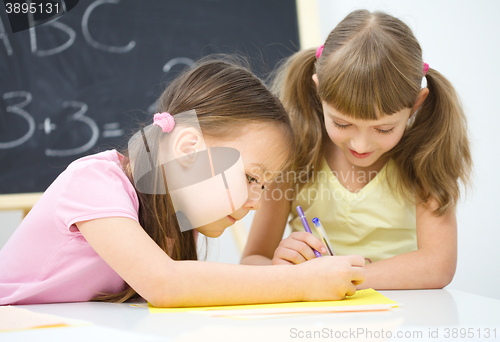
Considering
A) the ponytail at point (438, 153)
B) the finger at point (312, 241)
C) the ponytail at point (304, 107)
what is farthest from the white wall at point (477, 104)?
the finger at point (312, 241)

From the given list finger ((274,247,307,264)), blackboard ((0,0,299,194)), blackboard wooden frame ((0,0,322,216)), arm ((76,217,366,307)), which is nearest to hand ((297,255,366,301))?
arm ((76,217,366,307))

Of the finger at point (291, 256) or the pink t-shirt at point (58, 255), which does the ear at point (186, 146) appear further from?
the finger at point (291, 256)

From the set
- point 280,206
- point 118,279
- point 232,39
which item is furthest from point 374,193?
point 232,39

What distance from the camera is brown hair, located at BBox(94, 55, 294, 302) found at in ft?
2.06

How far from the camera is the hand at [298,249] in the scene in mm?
685

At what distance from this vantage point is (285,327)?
39 centimetres

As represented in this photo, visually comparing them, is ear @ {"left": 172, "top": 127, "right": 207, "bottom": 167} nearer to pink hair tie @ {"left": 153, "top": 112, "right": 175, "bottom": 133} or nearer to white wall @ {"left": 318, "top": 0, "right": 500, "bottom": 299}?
pink hair tie @ {"left": 153, "top": 112, "right": 175, "bottom": 133}

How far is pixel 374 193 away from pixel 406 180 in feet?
0.26

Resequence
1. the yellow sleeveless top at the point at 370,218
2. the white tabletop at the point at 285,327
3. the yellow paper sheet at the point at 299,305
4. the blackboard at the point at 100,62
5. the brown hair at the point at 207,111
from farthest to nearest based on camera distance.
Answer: the blackboard at the point at 100,62
the yellow sleeveless top at the point at 370,218
the brown hair at the point at 207,111
the yellow paper sheet at the point at 299,305
the white tabletop at the point at 285,327

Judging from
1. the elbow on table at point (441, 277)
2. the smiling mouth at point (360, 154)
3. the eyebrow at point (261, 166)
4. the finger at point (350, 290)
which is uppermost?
the eyebrow at point (261, 166)

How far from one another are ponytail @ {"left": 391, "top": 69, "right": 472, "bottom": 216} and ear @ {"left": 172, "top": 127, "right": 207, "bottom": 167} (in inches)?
18.9

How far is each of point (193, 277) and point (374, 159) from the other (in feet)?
1.66

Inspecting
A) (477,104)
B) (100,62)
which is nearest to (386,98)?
(477,104)

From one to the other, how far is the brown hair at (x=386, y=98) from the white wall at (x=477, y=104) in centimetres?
51
